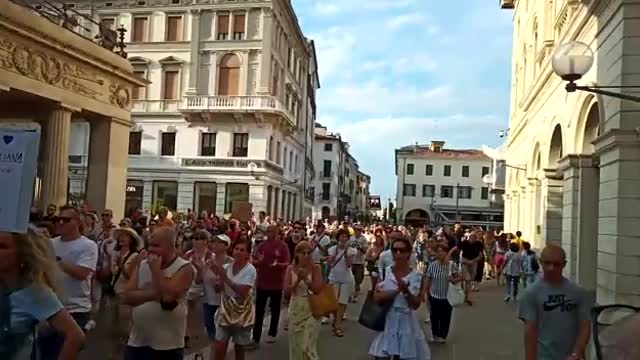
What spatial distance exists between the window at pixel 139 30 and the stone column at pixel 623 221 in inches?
1601

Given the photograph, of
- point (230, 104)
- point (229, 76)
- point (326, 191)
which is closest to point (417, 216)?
point (326, 191)

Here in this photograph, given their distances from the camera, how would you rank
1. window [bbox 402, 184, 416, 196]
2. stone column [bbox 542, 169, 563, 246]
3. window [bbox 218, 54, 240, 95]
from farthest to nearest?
window [bbox 402, 184, 416, 196]
window [bbox 218, 54, 240, 95]
stone column [bbox 542, 169, 563, 246]

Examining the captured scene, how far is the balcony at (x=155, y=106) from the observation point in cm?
4822

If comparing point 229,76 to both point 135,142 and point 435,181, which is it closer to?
point 135,142

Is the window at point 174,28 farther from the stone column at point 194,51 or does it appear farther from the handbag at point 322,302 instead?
the handbag at point 322,302

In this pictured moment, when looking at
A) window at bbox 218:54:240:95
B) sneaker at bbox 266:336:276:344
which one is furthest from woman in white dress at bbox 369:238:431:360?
window at bbox 218:54:240:95

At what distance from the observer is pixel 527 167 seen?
27156mm

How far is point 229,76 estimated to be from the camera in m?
47.7

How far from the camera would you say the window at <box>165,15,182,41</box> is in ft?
159

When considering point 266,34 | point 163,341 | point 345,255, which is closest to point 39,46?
point 345,255

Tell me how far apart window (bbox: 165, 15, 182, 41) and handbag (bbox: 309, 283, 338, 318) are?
139ft

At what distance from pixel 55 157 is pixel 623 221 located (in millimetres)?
13038

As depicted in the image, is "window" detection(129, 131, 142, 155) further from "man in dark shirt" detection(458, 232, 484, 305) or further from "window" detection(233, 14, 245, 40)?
"man in dark shirt" detection(458, 232, 484, 305)

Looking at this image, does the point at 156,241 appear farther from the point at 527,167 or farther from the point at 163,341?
the point at 527,167
